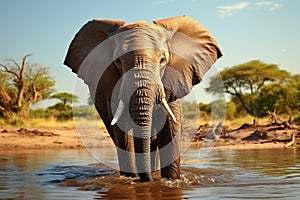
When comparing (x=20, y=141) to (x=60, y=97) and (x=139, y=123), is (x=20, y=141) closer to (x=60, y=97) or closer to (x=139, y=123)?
(x=139, y=123)

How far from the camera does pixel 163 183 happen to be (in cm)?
668

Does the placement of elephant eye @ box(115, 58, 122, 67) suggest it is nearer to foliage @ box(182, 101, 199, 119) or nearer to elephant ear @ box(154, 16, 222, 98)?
elephant ear @ box(154, 16, 222, 98)

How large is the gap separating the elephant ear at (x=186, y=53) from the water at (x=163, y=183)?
1.20m

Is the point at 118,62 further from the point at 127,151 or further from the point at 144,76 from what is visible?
the point at 127,151

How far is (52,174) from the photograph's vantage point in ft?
28.0

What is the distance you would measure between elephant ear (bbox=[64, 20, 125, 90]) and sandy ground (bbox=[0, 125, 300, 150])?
7.41 meters

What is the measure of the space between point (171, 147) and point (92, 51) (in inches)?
70.1

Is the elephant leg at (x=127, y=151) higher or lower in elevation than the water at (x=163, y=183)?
higher

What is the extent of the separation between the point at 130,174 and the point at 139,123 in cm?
115

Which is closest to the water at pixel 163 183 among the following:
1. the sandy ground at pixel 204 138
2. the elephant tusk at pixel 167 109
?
the elephant tusk at pixel 167 109

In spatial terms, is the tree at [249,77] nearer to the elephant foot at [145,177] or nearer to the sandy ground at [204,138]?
the sandy ground at [204,138]

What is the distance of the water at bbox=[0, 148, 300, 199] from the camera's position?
581cm

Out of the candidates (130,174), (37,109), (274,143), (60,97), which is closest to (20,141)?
(274,143)

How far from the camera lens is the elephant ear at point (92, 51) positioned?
7.30 m
